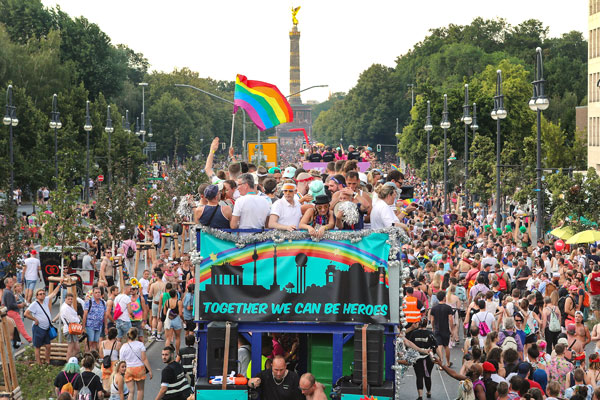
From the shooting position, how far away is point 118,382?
45.2 ft

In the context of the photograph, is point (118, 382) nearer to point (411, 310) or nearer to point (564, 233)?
point (411, 310)

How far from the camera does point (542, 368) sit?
13.5 m

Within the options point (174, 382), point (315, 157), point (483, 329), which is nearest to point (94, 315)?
point (174, 382)

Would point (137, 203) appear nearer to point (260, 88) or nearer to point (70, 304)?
point (260, 88)

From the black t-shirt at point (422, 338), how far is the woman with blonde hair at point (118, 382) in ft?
13.9

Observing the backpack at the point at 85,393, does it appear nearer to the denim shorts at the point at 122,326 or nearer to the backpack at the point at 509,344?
the denim shorts at the point at 122,326

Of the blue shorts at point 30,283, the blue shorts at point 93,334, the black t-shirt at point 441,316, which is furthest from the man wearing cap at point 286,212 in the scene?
the blue shorts at point 30,283

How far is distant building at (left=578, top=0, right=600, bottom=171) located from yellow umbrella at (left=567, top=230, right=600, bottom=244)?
1553 inches

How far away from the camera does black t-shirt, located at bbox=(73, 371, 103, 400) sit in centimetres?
1284

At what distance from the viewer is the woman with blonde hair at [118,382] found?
1376 cm

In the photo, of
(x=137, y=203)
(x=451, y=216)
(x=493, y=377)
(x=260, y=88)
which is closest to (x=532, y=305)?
(x=493, y=377)

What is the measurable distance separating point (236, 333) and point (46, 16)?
7703cm

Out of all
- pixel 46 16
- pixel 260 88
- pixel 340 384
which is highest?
pixel 46 16

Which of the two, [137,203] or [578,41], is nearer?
[137,203]
